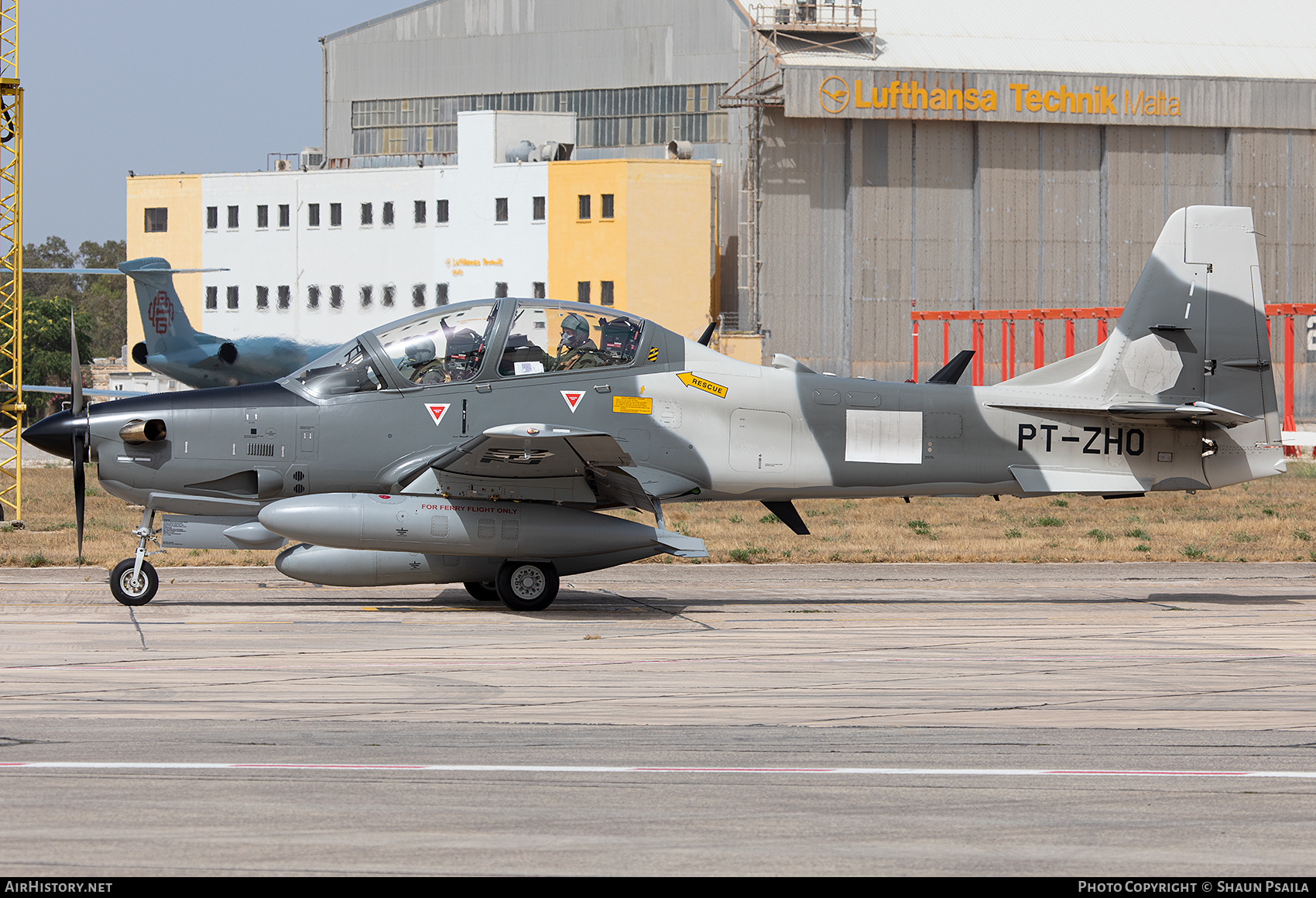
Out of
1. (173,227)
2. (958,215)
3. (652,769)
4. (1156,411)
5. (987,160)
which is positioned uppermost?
(987,160)

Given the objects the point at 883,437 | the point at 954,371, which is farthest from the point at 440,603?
the point at 954,371

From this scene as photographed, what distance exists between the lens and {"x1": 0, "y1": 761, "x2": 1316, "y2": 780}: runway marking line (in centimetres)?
597

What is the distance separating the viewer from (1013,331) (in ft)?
182

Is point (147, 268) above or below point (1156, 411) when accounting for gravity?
above

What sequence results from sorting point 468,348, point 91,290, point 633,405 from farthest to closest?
point 91,290 → point 633,405 → point 468,348

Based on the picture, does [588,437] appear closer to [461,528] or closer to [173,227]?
[461,528]

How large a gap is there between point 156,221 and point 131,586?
62.8 meters

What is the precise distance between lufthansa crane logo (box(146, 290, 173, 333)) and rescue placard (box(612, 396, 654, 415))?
26.5 metres

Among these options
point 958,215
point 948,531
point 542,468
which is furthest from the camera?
point 958,215

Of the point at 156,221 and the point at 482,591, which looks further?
the point at 156,221

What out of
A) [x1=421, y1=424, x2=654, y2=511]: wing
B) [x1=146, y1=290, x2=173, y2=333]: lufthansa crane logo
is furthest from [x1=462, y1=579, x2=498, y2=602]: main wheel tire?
[x1=146, y1=290, x2=173, y2=333]: lufthansa crane logo

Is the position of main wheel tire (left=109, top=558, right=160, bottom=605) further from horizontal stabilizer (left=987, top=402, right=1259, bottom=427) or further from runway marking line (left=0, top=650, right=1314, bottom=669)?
horizontal stabilizer (left=987, top=402, right=1259, bottom=427)

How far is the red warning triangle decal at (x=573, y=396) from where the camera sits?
12258mm

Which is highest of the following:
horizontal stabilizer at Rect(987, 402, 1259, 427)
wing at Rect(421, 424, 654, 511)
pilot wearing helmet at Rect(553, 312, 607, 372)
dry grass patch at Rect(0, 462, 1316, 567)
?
pilot wearing helmet at Rect(553, 312, 607, 372)
